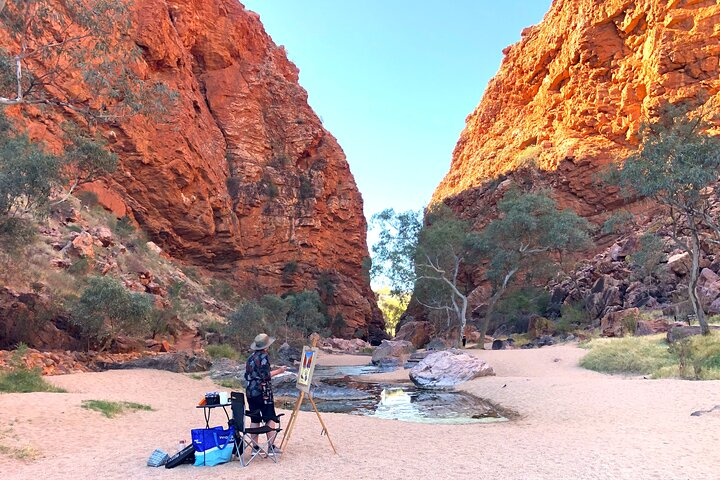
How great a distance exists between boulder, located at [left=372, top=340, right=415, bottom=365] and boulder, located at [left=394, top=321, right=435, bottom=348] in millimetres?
11185

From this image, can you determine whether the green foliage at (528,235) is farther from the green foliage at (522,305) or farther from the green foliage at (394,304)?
the green foliage at (394,304)

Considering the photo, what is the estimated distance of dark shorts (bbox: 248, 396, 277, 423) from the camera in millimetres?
6352

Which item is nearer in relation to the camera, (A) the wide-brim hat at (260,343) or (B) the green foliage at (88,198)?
(A) the wide-brim hat at (260,343)

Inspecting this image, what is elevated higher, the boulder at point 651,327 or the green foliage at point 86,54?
the green foliage at point 86,54

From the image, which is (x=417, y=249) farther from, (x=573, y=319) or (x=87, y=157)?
(x=87, y=157)

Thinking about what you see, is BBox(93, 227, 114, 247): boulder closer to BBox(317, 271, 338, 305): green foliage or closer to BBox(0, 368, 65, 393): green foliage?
BBox(0, 368, 65, 393): green foliage

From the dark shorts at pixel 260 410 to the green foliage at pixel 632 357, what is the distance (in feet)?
39.4

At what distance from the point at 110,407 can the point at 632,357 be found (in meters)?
15.0

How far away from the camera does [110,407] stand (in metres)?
9.82

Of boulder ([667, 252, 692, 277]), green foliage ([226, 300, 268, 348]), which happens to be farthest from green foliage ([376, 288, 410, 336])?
boulder ([667, 252, 692, 277])

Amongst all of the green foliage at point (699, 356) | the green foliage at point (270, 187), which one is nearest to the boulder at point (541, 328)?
the green foliage at point (699, 356)

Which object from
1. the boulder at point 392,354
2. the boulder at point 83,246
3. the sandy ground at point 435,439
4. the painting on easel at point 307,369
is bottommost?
the boulder at point 392,354

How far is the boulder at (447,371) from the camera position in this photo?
16.9 m

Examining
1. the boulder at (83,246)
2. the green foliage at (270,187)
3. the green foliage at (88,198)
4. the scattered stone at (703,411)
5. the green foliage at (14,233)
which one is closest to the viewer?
Result: the scattered stone at (703,411)
